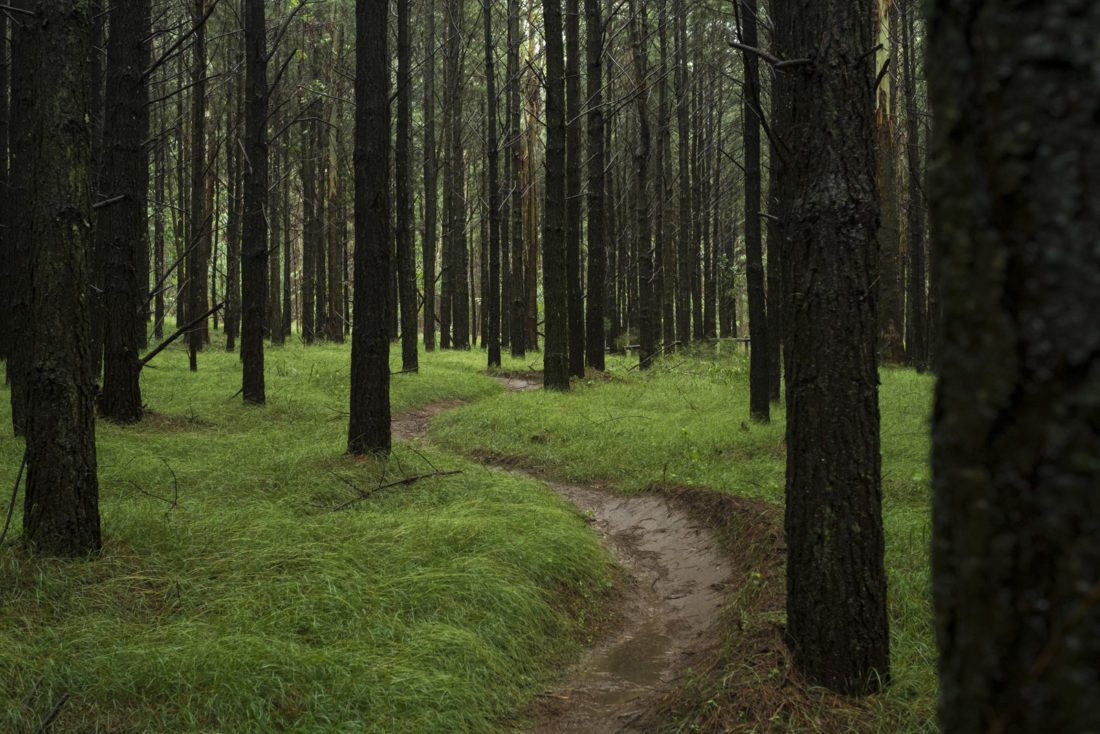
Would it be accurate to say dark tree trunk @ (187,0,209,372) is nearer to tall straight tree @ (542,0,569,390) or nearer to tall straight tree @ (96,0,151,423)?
tall straight tree @ (96,0,151,423)

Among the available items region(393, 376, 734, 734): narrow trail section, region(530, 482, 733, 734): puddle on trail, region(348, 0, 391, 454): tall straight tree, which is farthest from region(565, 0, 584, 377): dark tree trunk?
region(530, 482, 733, 734): puddle on trail

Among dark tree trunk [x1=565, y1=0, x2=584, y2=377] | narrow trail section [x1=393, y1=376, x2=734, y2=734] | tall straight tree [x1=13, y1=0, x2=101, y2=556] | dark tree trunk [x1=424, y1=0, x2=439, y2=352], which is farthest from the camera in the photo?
dark tree trunk [x1=424, y1=0, x2=439, y2=352]

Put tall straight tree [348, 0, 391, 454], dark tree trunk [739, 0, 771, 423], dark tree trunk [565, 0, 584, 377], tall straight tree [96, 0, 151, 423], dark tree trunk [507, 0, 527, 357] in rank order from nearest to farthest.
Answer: tall straight tree [348, 0, 391, 454] < tall straight tree [96, 0, 151, 423] < dark tree trunk [739, 0, 771, 423] < dark tree trunk [565, 0, 584, 377] < dark tree trunk [507, 0, 527, 357]

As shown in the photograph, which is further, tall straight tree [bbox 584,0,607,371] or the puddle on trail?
tall straight tree [bbox 584,0,607,371]

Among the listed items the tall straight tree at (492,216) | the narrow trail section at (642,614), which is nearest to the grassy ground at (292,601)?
the narrow trail section at (642,614)

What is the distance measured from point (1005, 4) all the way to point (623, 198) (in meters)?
31.0

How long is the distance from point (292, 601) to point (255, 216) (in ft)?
29.8

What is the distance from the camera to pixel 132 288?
9914 mm

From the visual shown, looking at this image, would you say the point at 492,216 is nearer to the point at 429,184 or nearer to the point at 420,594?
the point at 429,184

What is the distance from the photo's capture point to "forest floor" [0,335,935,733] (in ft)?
11.2

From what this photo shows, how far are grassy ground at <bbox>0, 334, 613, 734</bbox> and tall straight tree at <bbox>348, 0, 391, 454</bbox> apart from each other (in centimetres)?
60

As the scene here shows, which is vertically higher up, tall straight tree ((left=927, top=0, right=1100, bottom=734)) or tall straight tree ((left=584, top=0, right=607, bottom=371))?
tall straight tree ((left=584, top=0, right=607, bottom=371))

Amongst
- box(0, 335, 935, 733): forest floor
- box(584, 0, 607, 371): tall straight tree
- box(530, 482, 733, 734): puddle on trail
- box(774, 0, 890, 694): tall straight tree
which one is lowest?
box(530, 482, 733, 734): puddle on trail

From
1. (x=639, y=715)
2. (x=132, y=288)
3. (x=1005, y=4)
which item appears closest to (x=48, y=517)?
(x=639, y=715)
